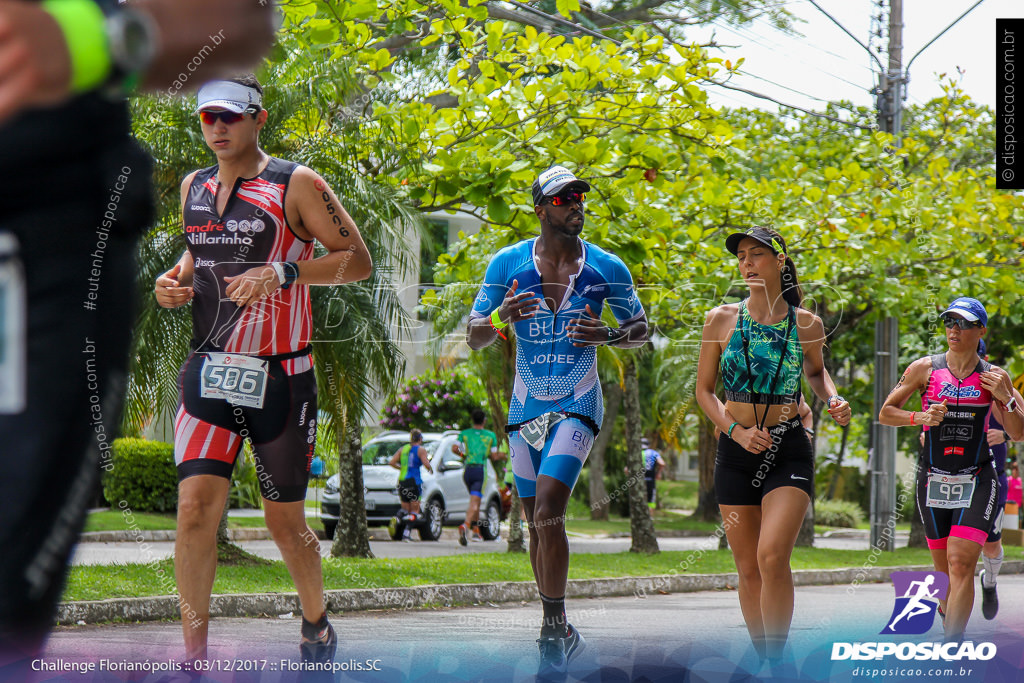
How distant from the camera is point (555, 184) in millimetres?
5508

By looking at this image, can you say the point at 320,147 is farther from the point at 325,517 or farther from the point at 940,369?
the point at 325,517

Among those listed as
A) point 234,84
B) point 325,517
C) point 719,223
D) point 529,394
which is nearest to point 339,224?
point 234,84

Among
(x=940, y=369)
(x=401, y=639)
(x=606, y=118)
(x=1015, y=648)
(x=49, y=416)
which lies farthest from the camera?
(x=606, y=118)

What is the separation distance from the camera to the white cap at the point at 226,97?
4.37 metres

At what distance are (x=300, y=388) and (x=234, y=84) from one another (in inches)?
45.0

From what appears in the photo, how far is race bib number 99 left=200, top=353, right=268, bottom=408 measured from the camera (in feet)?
14.2

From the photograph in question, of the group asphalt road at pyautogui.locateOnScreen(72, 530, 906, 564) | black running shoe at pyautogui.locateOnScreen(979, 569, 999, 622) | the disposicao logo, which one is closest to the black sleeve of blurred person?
the disposicao logo

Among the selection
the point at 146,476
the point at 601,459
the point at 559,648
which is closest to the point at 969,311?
the point at 559,648

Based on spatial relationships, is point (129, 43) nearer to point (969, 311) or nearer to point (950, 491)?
point (969, 311)

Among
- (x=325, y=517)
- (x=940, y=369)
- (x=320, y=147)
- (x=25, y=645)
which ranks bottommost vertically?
(x=325, y=517)

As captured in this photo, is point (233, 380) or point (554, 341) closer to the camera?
point (233, 380)

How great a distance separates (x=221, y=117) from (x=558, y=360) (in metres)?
1.90

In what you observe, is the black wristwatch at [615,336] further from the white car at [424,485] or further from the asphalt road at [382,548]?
the white car at [424,485]

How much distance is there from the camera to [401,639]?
7.09m
